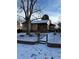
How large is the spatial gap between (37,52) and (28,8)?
44 centimetres

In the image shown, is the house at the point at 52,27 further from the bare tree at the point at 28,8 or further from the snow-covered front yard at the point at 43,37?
the bare tree at the point at 28,8

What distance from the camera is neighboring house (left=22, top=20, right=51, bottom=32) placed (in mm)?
1545

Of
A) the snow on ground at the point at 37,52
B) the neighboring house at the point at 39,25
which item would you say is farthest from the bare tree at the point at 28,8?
→ the snow on ground at the point at 37,52

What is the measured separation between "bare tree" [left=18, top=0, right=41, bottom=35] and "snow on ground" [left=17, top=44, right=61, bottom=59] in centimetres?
16

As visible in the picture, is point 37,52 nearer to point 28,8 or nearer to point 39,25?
point 39,25

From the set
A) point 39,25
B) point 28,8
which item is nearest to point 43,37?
point 39,25

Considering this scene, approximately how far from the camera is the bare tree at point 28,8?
5.09 ft

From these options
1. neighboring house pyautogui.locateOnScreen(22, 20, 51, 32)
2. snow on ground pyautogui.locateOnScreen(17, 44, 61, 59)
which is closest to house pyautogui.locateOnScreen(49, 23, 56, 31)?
neighboring house pyautogui.locateOnScreen(22, 20, 51, 32)

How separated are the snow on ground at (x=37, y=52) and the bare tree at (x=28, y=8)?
0.51 ft

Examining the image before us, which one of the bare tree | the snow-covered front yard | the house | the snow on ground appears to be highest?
the bare tree

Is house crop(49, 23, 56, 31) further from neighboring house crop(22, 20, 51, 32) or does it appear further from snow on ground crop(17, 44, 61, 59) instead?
snow on ground crop(17, 44, 61, 59)
